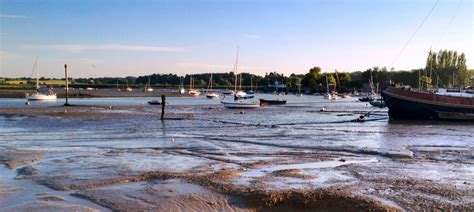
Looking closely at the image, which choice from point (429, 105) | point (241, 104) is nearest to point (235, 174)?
point (429, 105)

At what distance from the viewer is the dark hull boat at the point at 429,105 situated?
1682 inches

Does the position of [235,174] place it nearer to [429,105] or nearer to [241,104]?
[429,105]

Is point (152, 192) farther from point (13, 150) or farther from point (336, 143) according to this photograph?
point (336, 143)

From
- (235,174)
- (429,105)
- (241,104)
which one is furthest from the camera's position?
(241,104)

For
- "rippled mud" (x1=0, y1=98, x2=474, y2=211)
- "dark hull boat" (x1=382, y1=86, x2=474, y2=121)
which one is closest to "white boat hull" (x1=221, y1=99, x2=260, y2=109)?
"dark hull boat" (x1=382, y1=86, x2=474, y2=121)

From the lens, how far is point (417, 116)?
144 feet

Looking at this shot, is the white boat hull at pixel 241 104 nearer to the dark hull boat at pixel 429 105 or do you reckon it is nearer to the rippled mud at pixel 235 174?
the dark hull boat at pixel 429 105

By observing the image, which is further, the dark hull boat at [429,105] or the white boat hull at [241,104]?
the white boat hull at [241,104]

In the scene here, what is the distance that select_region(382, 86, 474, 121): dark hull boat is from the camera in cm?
4272

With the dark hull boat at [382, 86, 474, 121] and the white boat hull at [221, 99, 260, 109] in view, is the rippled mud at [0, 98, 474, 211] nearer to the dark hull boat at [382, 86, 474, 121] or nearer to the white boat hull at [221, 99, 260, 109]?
the dark hull boat at [382, 86, 474, 121]

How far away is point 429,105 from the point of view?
1704 inches

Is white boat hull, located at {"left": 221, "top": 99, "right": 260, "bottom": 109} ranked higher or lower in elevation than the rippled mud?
lower

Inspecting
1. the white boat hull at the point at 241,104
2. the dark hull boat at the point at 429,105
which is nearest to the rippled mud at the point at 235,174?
the dark hull boat at the point at 429,105

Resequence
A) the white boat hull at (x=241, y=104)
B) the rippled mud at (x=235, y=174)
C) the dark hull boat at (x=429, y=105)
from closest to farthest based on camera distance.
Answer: the rippled mud at (x=235, y=174) < the dark hull boat at (x=429, y=105) < the white boat hull at (x=241, y=104)
